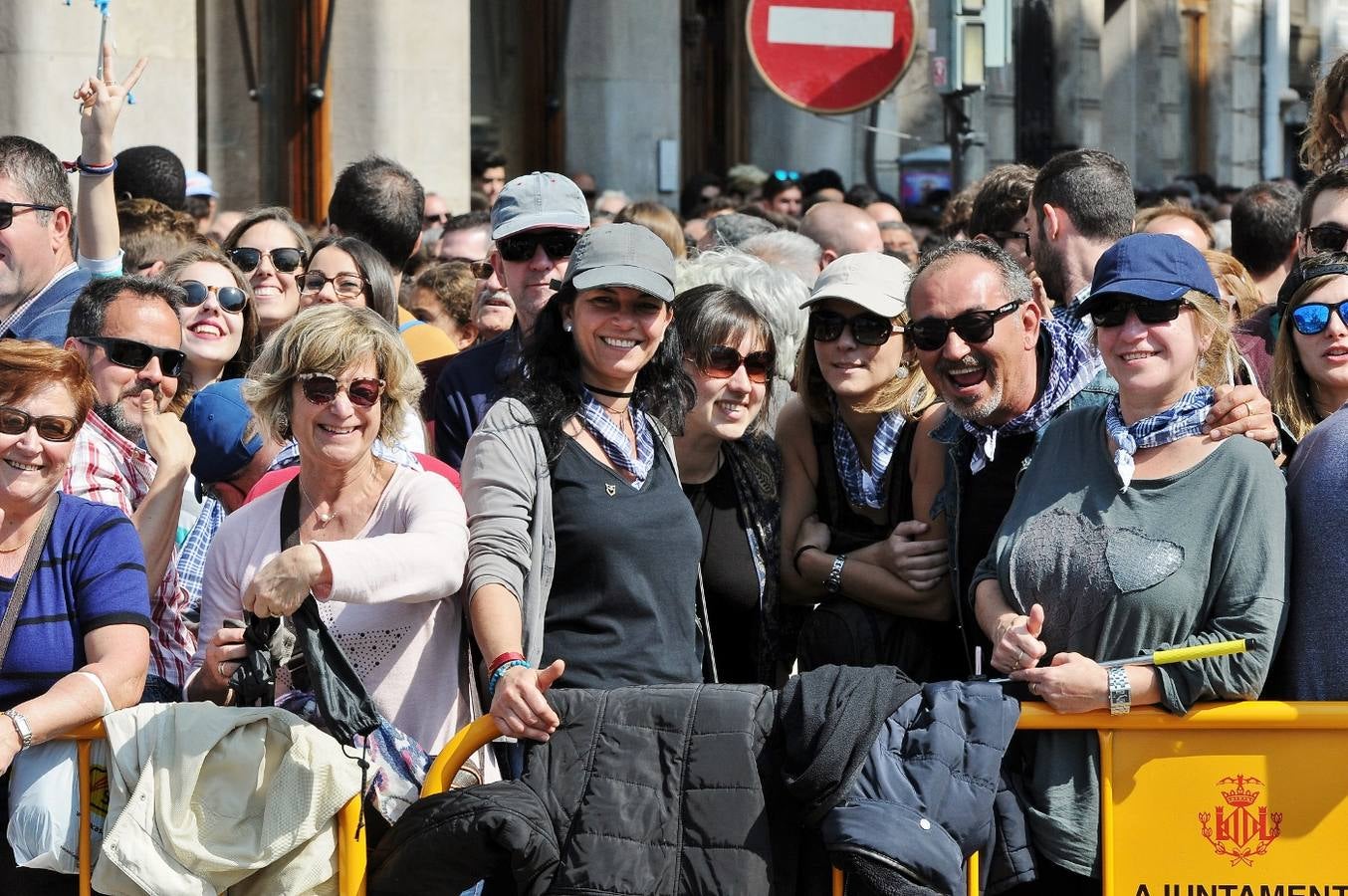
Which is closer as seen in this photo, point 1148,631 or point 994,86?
point 1148,631

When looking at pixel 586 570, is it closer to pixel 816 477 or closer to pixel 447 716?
pixel 447 716

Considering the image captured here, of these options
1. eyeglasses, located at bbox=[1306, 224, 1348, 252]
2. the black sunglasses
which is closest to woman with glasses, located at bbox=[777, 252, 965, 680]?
the black sunglasses

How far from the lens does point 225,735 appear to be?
14.2ft

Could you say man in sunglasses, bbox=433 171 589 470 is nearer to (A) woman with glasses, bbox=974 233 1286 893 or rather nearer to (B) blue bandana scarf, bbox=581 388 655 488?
(B) blue bandana scarf, bbox=581 388 655 488

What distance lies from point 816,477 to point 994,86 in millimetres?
18418

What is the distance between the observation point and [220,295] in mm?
6008

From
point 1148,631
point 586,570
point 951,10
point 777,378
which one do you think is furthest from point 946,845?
point 951,10

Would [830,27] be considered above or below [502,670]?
above

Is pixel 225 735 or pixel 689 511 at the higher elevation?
pixel 689 511

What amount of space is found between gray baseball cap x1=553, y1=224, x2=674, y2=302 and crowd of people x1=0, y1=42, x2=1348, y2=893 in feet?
0.04

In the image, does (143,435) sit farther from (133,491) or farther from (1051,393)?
(1051,393)

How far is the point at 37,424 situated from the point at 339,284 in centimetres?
206

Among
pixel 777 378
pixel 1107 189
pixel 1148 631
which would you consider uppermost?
pixel 1107 189

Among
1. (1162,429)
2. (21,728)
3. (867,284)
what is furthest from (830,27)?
(21,728)
